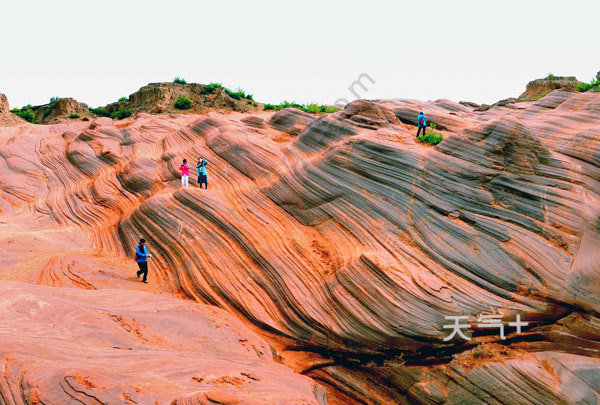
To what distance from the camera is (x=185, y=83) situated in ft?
140

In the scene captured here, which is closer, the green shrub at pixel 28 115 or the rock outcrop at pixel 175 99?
the rock outcrop at pixel 175 99

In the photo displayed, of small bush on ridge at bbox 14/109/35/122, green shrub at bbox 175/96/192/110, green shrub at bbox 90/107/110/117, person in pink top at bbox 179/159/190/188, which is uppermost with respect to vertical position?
green shrub at bbox 175/96/192/110

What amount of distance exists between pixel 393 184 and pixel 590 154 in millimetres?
5901

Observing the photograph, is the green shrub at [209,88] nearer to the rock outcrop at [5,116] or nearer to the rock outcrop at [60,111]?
the rock outcrop at [60,111]

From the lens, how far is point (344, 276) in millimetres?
11188

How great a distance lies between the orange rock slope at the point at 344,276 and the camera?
750 cm

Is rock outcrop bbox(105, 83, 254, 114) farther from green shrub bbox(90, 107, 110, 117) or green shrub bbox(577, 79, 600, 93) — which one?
green shrub bbox(577, 79, 600, 93)

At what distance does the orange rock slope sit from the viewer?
7500 millimetres

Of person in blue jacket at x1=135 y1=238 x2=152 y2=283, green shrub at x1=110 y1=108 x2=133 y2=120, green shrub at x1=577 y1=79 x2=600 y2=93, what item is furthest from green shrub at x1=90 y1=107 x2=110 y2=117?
green shrub at x1=577 y1=79 x2=600 y2=93

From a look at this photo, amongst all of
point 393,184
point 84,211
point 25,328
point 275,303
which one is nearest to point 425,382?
point 275,303

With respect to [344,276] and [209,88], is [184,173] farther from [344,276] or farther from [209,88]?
[209,88]

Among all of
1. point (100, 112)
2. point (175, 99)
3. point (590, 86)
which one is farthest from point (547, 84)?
point (100, 112)

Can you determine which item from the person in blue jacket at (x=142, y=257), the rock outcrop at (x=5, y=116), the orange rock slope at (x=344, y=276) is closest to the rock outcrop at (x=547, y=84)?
the orange rock slope at (x=344, y=276)

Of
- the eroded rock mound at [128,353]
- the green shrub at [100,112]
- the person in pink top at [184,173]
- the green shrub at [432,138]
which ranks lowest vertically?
the eroded rock mound at [128,353]
